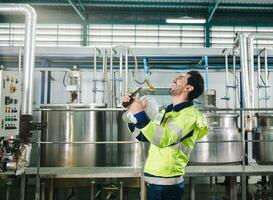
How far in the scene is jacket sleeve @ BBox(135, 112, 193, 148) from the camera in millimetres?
1564

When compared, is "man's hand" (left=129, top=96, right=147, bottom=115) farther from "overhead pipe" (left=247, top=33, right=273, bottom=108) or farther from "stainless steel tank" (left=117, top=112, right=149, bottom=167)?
"overhead pipe" (left=247, top=33, right=273, bottom=108)

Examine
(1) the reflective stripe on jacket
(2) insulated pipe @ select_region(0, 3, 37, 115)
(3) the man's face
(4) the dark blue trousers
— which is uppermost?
(2) insulated pipe @ select_region(0, 3, 37, 115)

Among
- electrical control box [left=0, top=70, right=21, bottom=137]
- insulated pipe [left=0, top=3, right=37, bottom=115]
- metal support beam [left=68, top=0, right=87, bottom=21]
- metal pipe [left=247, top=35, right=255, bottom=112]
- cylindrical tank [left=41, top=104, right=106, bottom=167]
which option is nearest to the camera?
electrical control box [left=0, top=70, right=21, bottom=137]

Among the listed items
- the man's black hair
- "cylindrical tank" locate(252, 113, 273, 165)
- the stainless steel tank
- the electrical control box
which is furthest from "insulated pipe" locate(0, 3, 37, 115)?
"cylindrical tank" locate(252, 113, 273, 165)

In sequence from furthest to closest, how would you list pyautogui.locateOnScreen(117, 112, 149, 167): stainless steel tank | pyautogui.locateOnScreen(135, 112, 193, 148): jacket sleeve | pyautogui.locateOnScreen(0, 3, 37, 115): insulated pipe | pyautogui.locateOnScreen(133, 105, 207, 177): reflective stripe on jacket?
pyautogui.locateOnScreen(117, 112, 149, 167): stainless steel tank, pyautogui.locateOnScreen(0, 3, 37, 115): insulated pipe, pyautogui.locateOnScreen(133, 105, 207, 177): reflective stripe on jacket, pyautogui.locateOnScreen(135, 112, 193, 148): jacket sleeve

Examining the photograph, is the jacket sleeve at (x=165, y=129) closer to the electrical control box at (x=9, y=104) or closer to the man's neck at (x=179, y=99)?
the man's neck at (x=179, y=99)

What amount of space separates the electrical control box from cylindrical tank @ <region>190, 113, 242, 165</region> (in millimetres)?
2094

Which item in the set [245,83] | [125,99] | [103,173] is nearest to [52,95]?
[103,173]

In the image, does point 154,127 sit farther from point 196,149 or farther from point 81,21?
point 81,21

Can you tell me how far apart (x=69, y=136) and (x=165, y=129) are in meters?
2.37

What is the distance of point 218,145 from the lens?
3863 mm

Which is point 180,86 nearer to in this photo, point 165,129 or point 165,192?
point 165,129

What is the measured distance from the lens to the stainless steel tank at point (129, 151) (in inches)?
153

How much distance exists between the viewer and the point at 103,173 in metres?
3.31
